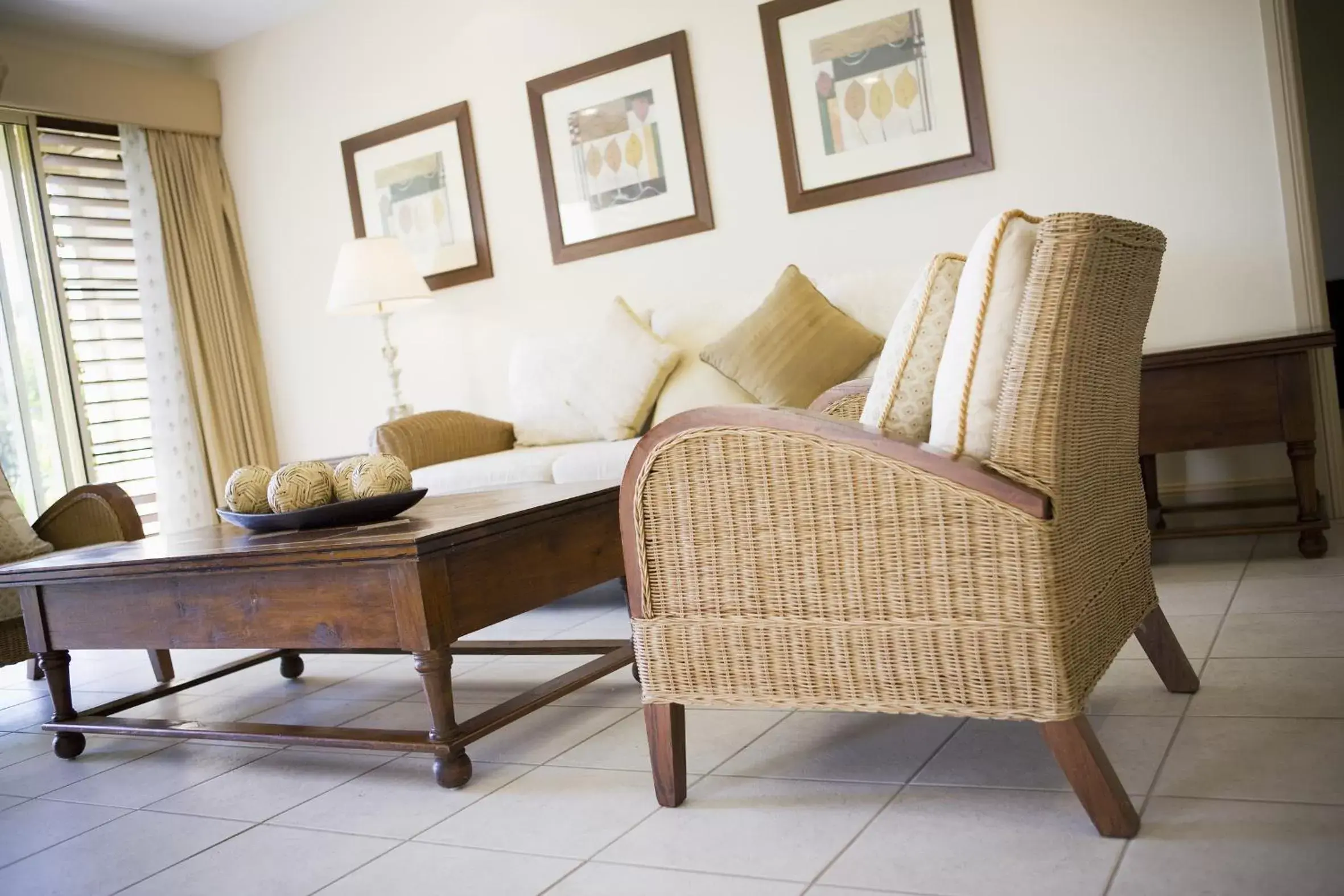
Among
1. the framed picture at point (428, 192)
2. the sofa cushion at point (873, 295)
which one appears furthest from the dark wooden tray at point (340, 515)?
the framed picture at point (428, 192)

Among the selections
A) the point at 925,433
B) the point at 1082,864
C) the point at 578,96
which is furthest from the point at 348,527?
the point at 578,96

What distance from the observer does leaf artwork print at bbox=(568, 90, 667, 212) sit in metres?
4.21

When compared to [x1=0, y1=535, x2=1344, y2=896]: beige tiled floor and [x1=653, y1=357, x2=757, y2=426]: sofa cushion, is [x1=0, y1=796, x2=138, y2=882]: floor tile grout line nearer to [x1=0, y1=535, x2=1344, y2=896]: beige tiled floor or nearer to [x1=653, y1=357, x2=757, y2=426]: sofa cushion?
[x1=0, y1=535, x2=1344, y2=896]: beige tiled floor

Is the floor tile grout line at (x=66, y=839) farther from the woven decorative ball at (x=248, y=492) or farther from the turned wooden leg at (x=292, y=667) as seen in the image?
the turned wooden leg at (x=292, y=667)

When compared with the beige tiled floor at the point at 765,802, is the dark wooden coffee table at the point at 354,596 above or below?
above

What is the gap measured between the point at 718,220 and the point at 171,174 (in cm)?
277

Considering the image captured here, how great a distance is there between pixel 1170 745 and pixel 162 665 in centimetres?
262

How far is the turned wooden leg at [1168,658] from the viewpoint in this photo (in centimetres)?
188

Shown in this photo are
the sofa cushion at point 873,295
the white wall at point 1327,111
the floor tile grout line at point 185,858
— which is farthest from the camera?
the white wall at point 1327,111

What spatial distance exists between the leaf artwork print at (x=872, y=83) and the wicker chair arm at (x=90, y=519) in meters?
2.63

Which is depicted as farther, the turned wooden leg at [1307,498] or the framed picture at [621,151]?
the framed picture at [621,151]

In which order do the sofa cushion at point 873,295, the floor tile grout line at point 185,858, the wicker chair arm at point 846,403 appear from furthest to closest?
the sofa cushion at point 873,295 < the wicker chair arm at point 846,403 < the floor tile grout line at point 185,858

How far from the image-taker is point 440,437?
388 centimetres

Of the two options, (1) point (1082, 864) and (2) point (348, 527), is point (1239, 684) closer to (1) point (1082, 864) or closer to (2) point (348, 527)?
(1) point (1082, 864)
